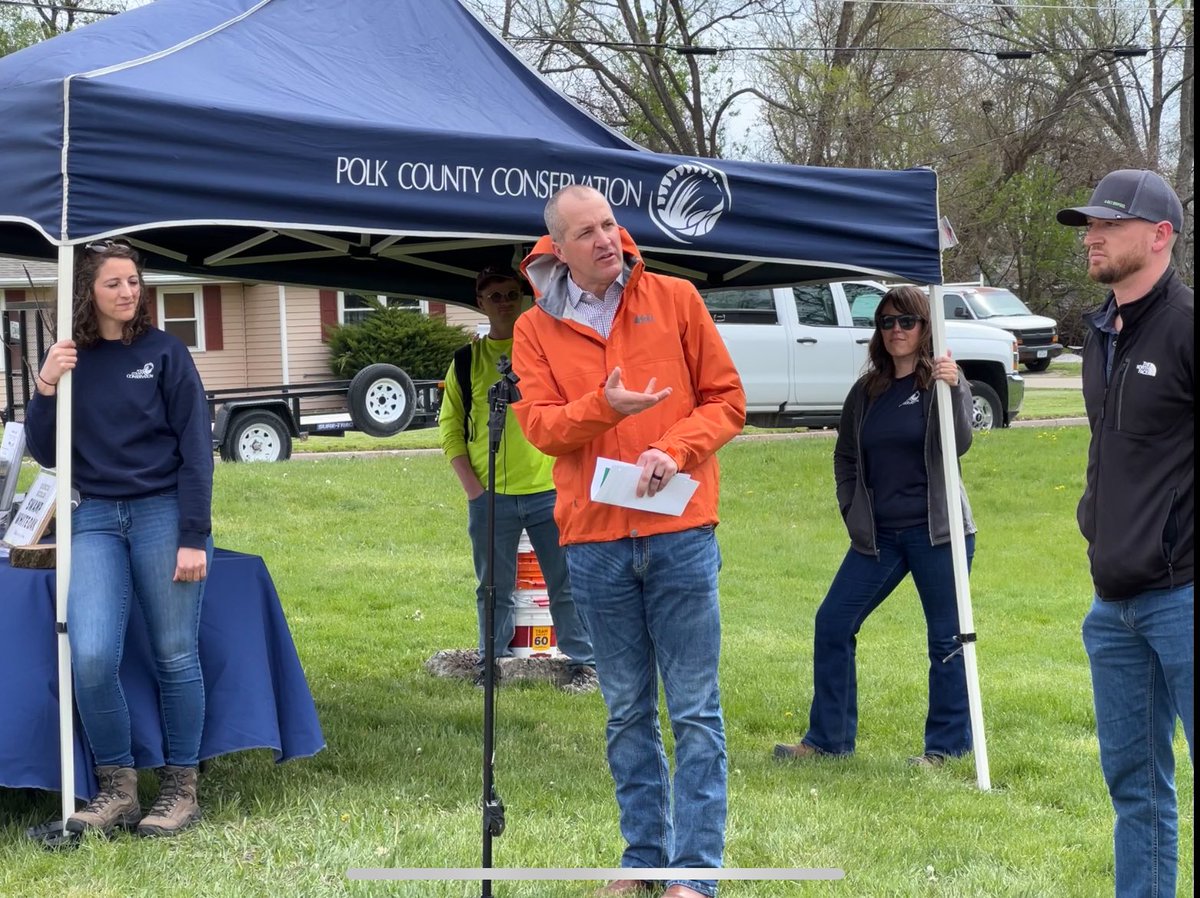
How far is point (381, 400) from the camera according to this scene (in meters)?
19.6

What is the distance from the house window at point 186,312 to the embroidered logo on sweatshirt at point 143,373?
2279 centimetres

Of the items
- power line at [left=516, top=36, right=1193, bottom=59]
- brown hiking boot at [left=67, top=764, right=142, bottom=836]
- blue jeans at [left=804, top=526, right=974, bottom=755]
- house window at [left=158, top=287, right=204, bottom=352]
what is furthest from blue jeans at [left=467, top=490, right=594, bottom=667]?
house window at [left=158, top=287, right=204, bottom=352]

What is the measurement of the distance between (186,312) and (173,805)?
2339 centimetres

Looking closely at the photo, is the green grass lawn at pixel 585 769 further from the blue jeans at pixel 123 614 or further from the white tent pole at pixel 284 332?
the white tent pole at pixel 284 332

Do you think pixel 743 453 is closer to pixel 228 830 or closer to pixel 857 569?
pixel 857 569

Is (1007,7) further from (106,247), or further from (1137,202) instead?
(1137,202)

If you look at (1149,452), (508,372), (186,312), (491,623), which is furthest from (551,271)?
(186,312)

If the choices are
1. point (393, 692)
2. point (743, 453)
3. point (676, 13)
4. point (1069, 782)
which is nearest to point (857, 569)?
point (1069, 782)

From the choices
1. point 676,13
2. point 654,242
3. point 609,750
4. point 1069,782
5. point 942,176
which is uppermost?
point 676,13

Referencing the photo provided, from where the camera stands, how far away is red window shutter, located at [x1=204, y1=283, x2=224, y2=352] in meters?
Result: 27.2

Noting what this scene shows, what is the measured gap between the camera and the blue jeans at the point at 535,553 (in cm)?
668

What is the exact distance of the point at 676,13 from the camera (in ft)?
83.6

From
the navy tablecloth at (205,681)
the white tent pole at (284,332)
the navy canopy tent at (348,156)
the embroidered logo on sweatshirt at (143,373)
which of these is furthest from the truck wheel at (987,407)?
the embroidered logo on sweatshirt at (143,373)

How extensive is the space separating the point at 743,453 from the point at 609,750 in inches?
447
